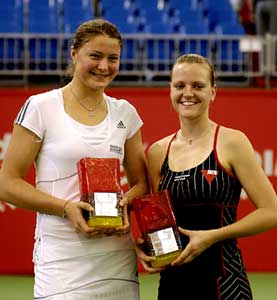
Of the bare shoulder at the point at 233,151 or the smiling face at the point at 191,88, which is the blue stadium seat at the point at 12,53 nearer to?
the smiling face at the point at 191,88

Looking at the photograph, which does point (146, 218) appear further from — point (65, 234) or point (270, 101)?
point (270, 101)

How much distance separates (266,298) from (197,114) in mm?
3235

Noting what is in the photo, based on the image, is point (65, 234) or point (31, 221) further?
point (31, 221)

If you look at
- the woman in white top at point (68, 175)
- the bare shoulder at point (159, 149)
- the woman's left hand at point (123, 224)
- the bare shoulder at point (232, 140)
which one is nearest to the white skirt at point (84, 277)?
the woman in white top at point (68, 175)

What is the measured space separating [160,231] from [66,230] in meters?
0.34

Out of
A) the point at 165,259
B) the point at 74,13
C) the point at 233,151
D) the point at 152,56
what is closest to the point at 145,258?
the point at 165,259

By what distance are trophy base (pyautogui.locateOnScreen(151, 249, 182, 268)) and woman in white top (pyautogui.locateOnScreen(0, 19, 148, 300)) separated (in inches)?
6.1

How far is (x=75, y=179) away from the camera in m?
2.88

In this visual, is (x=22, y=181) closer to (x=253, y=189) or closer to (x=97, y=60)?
(x=97, y=60)

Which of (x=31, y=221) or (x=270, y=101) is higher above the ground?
(x=270, y=101)

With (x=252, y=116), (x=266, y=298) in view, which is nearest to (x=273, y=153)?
(x=252, y=116)

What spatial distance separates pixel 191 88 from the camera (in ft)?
9.86

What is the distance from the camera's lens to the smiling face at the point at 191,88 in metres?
3.00

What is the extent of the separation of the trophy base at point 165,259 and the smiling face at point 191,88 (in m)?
0.55
